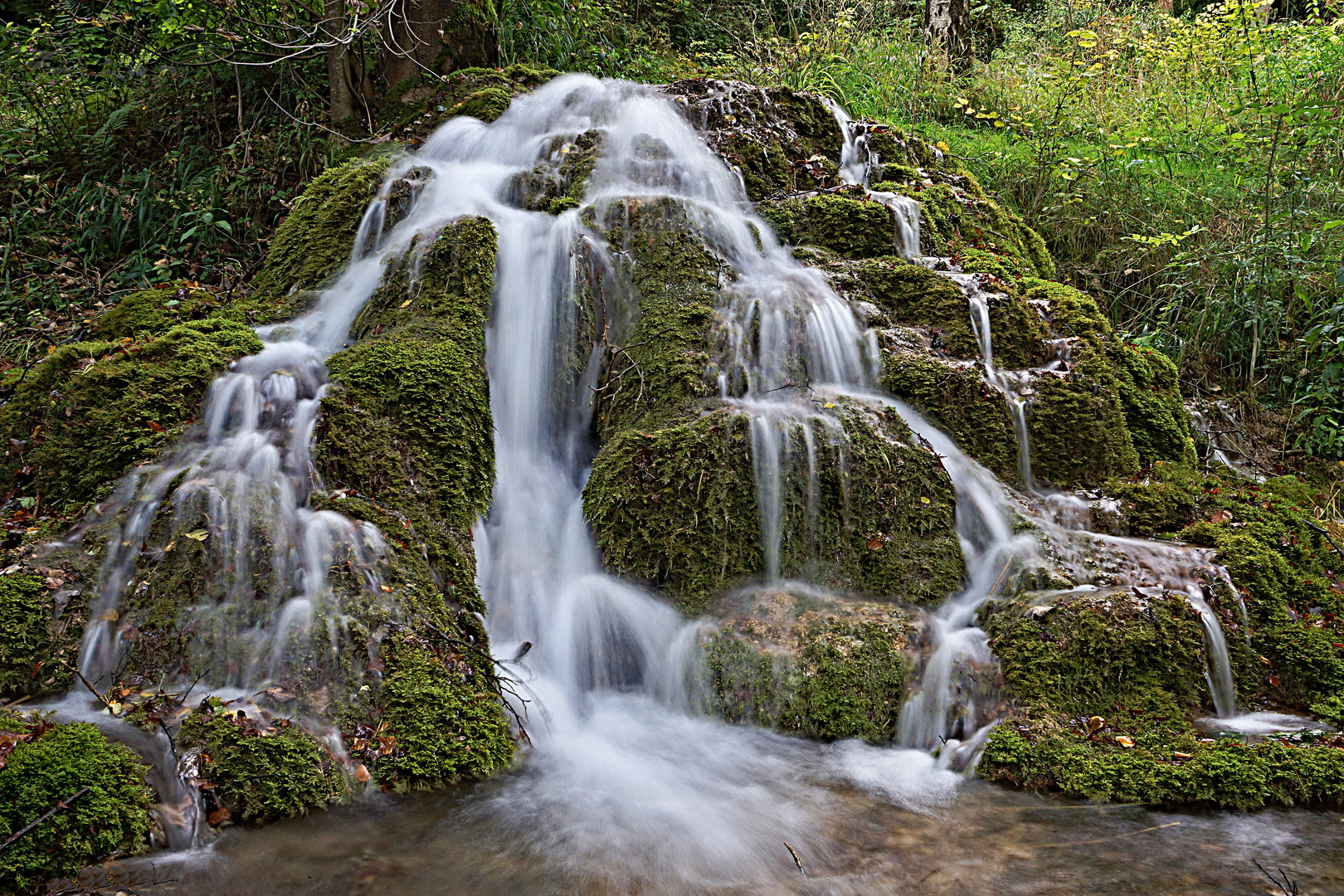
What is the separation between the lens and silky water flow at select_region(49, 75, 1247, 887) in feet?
10.9

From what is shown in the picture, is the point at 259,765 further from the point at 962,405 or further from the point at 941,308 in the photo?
the point at 941,308

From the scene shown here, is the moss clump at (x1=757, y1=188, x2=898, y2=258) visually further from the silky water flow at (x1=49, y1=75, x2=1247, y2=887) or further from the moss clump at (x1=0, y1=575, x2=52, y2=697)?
the moss clump at (x1=0, y1=575, x2=52, y2=697)

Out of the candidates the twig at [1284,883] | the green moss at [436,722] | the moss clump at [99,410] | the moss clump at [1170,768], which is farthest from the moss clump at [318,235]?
the twig at [1284,883]

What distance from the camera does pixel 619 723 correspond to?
396cm

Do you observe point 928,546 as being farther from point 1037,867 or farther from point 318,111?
point 318,111

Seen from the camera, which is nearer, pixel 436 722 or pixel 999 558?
pixel 436 722

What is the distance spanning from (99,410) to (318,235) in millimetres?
2235

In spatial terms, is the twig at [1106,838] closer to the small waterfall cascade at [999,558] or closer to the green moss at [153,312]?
the small waterfall cascade at [999,558]

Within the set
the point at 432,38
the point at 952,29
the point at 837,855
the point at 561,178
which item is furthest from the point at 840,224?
the point at 952,29

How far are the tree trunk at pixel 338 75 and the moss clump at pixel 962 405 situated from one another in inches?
217

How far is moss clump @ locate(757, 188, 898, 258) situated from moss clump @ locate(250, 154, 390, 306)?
292 cm

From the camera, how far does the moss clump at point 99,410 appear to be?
4.10 meters

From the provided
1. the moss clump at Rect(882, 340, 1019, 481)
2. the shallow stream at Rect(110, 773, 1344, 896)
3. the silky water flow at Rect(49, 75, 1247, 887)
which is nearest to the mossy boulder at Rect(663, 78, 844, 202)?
the silky water flow at Rect(49, 75, 1247, 887)

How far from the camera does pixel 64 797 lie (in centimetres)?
267
